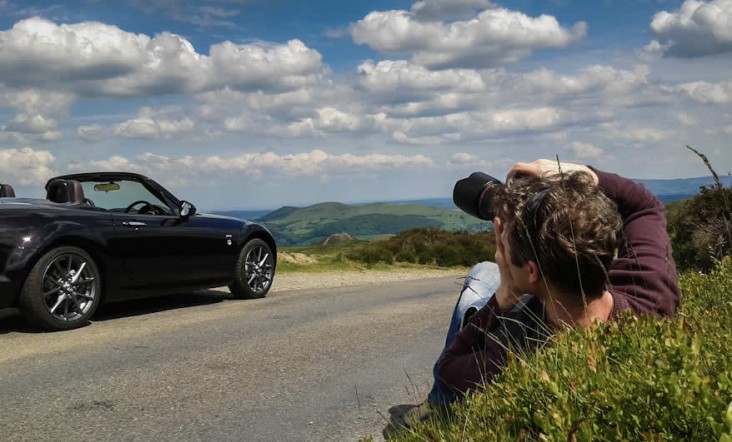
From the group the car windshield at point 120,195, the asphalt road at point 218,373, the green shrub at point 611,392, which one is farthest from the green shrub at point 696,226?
the green shrub at point 611,392

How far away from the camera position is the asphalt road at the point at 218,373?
461 cm

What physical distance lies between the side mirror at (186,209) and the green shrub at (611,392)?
7098 millimetres

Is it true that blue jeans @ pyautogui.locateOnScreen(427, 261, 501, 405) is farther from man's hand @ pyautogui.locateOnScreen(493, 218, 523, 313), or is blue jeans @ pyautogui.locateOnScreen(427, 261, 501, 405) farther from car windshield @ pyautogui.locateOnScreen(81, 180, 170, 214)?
car windshield @ pyautogui.locateOnScreen(81, 180, 170, 214)

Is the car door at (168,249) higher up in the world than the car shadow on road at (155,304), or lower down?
higher up

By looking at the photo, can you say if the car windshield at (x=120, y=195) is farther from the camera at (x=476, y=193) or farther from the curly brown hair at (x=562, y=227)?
the curly brown hair at (x=562, y=227)

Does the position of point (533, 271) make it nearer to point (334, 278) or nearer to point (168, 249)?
point (168, 249)

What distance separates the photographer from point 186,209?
31.7 feet

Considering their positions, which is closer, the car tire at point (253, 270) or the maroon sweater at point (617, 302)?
the maroon sweater at point (617, 302)

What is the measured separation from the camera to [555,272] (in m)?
2.55

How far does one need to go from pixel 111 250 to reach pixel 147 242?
26.7 inches

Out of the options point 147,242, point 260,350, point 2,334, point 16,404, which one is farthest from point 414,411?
point 147,242

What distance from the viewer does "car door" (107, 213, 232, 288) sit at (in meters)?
8.75

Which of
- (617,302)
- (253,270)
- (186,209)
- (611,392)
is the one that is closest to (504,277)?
(617,302)

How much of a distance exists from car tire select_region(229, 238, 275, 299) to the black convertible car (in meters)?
0.01
